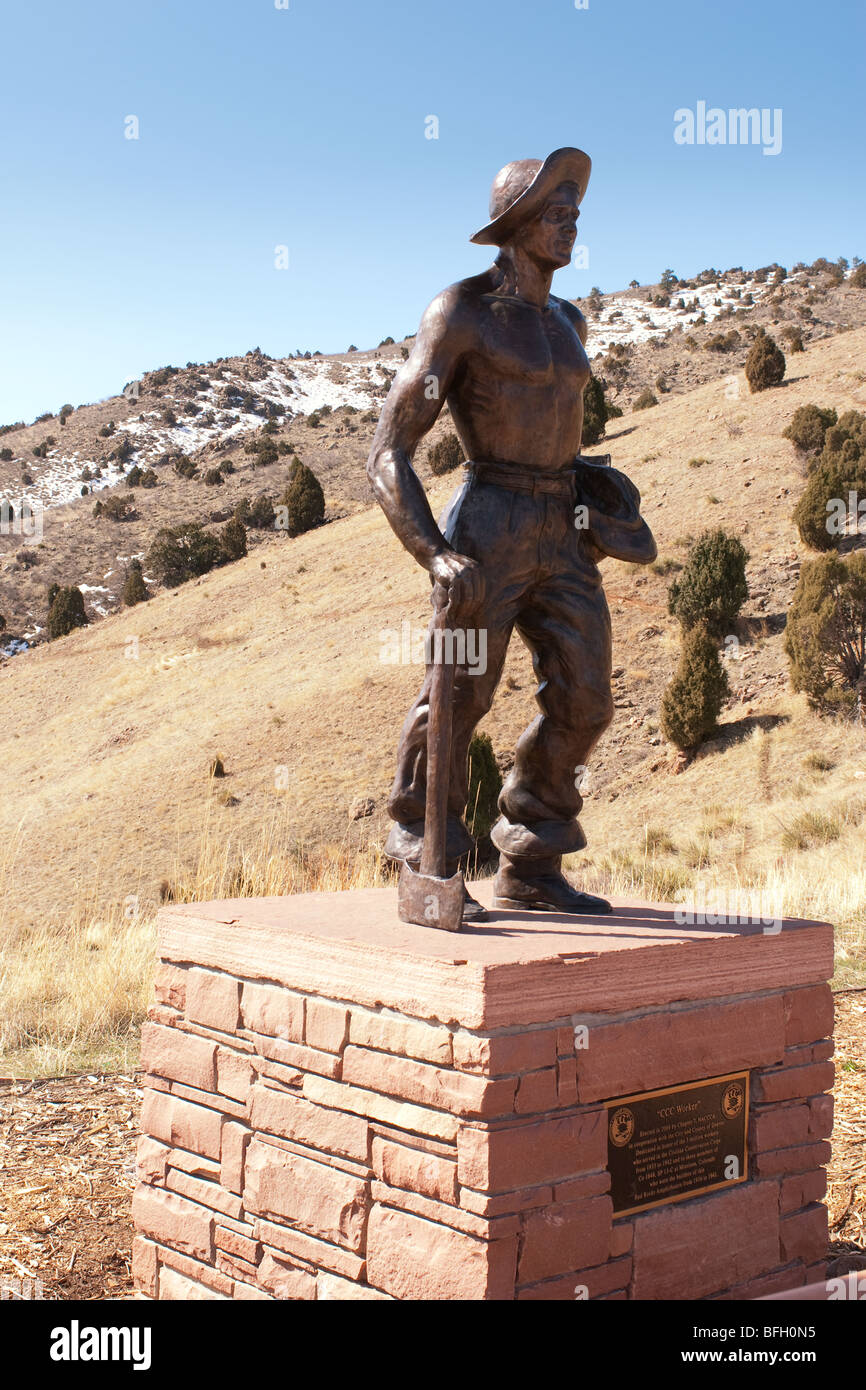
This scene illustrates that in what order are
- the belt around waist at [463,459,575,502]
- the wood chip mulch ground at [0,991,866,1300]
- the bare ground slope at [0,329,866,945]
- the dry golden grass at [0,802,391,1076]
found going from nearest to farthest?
the belt around waist at [463,459,575,502] → the wood chip mulch ground at [0,991,866,1300] → the dry golden grass at [0,802,391,1076] → the bare ground slope at [0,329,866,945]

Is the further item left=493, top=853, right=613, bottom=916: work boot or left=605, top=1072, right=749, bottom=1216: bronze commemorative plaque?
left=493, top=853, right=613, bottom=916: work boot

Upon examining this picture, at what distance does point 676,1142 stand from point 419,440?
2054mm

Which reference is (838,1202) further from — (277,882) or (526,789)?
(277,882)

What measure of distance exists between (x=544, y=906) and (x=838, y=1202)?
1.60 meters

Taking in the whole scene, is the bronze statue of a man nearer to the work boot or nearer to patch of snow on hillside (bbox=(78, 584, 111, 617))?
the work boot

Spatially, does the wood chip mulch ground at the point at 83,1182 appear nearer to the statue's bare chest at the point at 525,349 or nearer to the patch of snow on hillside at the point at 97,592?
the statue's bare chest at the point at 525,349

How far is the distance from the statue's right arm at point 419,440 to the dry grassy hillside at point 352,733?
326 cm

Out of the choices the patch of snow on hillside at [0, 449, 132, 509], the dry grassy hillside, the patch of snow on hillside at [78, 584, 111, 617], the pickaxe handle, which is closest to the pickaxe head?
the pickaxe handle

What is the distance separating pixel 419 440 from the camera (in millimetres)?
3338

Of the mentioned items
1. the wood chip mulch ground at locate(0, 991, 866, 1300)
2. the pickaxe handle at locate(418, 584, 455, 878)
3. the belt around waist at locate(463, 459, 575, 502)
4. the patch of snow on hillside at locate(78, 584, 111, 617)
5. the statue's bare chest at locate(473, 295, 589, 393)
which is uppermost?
the patch of snow on hillside at locate(78, 584, 111, 617)

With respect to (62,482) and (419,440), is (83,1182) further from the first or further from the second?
(62,482)

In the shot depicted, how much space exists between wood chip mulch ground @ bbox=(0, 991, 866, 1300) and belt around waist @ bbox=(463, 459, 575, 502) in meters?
2.61

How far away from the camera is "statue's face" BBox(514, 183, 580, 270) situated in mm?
3547
